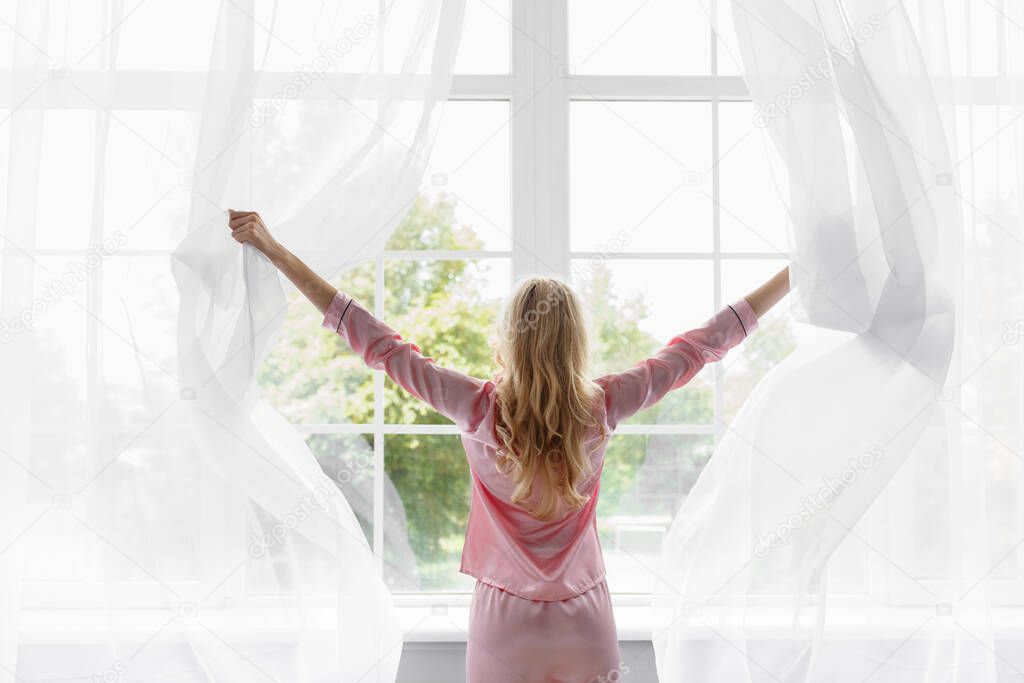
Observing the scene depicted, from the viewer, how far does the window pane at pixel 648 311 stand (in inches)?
72.5

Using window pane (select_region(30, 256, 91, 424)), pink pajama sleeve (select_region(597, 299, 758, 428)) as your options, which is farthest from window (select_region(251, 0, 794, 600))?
window pane (select_region(30, 256, 91, 424))

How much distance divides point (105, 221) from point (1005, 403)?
5.90 ft

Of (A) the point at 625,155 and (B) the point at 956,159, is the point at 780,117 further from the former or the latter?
(A) the point at 625,155

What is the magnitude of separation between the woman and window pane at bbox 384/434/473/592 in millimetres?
393

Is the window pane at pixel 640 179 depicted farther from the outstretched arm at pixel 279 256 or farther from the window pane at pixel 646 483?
the outstretched arm at pixel 279 256

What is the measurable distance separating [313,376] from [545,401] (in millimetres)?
722

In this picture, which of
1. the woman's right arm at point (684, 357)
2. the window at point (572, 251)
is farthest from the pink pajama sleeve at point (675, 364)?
the window at point (572, 251)

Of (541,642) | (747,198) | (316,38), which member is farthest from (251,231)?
(747,198)

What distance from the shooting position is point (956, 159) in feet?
5.01

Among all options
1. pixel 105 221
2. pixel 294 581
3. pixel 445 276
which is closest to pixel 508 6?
pixel 445 276

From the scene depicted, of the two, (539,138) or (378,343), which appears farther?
(539,138)

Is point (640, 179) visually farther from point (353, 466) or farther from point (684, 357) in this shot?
point (353, 466)

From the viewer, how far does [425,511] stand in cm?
188

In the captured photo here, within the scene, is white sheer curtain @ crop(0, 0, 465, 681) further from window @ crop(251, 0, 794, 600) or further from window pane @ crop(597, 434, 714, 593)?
window pane @ crop(597, 434, 714, 593)
